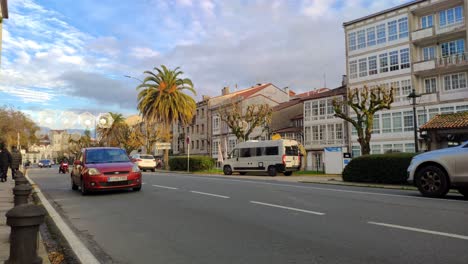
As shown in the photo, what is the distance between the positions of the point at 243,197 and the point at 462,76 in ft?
106

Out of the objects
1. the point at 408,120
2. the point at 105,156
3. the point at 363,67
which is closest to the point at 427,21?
the point at 363,67

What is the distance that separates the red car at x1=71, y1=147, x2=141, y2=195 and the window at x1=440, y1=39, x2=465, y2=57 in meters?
33.7

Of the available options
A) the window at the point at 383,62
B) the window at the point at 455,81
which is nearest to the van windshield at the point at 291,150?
the window at the point at 383,62

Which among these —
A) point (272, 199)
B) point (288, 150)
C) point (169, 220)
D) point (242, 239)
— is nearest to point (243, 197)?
point (272, 199)

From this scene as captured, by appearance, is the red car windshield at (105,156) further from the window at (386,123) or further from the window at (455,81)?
the window at (455,81)

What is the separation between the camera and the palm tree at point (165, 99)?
44.5 meters

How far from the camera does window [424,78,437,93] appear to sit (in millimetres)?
36944

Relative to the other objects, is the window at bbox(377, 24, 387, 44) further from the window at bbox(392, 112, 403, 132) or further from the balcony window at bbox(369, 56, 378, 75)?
the window at bbox(392, 112, 403, 132)

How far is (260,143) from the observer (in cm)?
2888

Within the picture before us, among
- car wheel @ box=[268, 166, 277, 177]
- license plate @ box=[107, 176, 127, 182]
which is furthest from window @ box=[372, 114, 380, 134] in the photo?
license plate @ box=[107, 176, 127, 182]

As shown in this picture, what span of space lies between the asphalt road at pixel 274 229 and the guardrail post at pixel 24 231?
1.27 metres

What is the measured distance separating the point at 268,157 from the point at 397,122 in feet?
55.3

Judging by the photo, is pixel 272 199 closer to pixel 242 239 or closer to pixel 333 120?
pixel 242 239

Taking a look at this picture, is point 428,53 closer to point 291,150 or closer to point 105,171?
point 291,150
